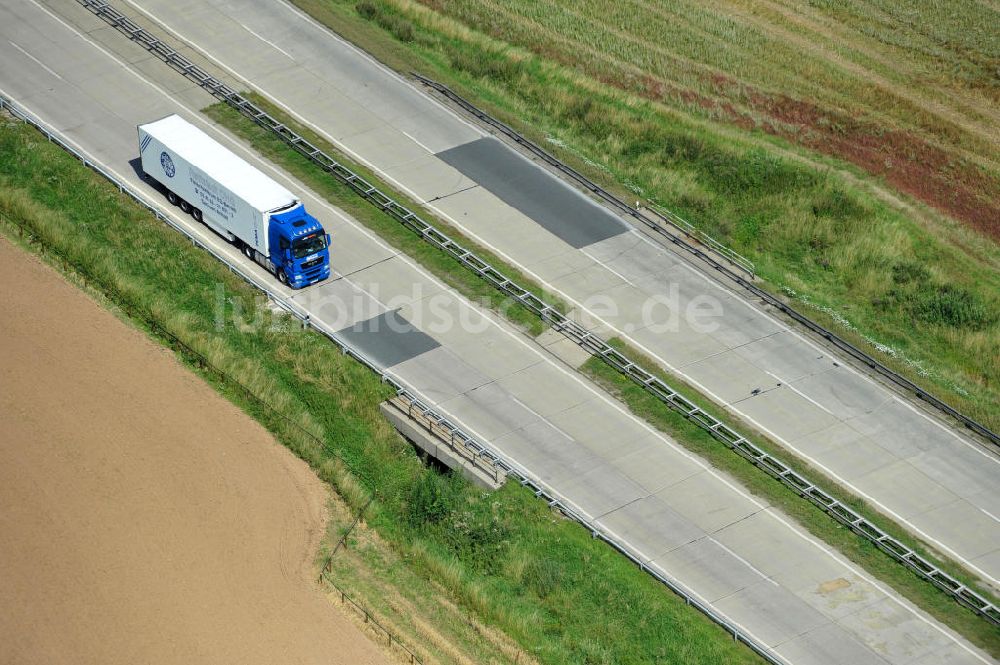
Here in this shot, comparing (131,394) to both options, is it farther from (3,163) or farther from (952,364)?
(952,364)

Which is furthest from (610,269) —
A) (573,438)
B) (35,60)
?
(35,60)

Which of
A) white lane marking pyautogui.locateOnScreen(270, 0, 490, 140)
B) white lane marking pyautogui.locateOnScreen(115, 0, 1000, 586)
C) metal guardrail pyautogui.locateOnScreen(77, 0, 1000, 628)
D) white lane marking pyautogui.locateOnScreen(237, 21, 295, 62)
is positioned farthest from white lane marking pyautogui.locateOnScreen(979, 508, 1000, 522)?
white lane marking pyautogui.locateOnScreen(237, 21, 295, 62)

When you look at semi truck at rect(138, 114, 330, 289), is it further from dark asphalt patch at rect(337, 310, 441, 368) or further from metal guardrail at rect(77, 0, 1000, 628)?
dark asphalt patch at rect(337, 310, 441, 368)

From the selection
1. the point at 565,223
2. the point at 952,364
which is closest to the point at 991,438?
the point at 952,364

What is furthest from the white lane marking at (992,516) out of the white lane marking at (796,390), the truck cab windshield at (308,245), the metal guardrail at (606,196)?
the truck cab windshield at (308,245)

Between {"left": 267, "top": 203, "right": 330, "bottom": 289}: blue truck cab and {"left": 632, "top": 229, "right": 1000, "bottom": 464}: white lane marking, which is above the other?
{"left": 267, "top": 203, "right": 330, "bottom": 289}: blue truck cab

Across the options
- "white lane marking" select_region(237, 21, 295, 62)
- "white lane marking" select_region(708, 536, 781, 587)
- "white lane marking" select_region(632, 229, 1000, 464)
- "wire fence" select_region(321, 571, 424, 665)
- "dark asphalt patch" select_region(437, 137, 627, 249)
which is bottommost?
"white lane marking" select_region(708, 536, 781, 587)

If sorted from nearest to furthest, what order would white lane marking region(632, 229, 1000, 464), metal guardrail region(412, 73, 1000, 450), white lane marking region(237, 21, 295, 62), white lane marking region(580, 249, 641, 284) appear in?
white lane marking region(632, 229, 1000, 464)
metal guardrail region(412, 73, 1000, 450)
white lane marking region(580, 249, 641, 284)
white lane marking region(237, 21, 295, 62)

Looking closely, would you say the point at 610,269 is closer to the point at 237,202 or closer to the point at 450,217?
the point at 450,217
